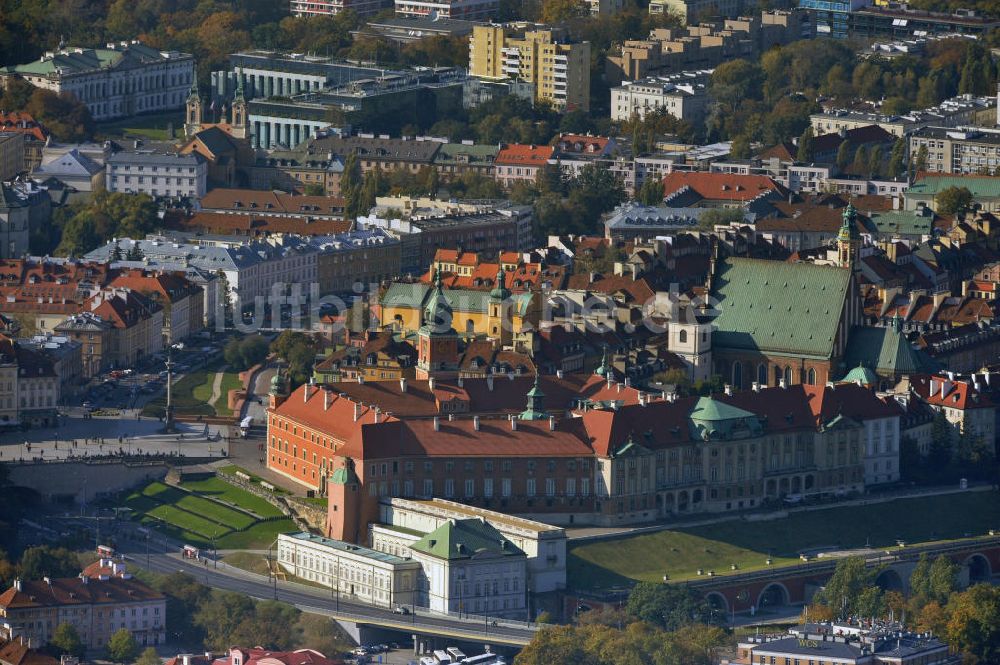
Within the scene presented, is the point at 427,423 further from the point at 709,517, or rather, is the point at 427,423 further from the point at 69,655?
the point at 69,655

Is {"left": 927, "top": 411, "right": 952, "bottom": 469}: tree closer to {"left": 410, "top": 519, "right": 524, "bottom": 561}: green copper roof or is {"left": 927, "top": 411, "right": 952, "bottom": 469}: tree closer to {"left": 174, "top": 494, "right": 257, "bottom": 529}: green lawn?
{"left": 410, "top": 519, "right": 524, "bottom": 561}: green copper roof

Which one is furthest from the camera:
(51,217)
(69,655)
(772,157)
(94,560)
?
(772,157)

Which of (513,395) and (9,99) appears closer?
(513,395)

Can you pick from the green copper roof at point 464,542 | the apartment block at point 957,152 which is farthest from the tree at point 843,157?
the green copper roof at point 464,542

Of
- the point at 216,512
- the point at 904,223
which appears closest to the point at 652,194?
the point at 904,223

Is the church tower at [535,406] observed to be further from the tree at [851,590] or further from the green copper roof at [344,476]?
the tree at [851,590]

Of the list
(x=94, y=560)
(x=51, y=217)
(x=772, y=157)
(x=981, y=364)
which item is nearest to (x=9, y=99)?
(x=51, y=217)
